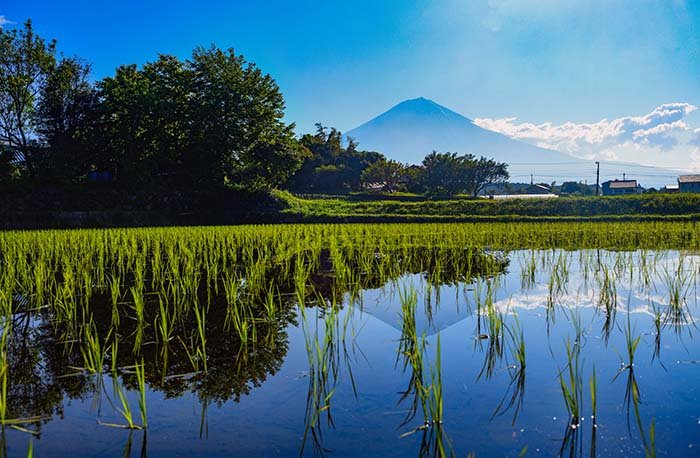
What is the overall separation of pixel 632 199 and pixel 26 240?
24.1 m

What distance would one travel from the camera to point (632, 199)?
23.7 metres

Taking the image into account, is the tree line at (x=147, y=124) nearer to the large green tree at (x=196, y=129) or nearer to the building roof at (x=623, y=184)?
the large green tree at (x=196, y=129)

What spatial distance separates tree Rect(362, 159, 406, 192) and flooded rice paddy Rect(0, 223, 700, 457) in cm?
4114

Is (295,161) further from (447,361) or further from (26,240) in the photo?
(447,361)

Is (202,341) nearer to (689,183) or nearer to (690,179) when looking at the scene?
(689,183)

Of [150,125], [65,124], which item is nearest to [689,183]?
[150,125]

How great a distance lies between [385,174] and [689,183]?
3214cm

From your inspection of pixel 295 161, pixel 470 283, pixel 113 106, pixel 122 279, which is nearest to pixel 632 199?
pixel 295 161

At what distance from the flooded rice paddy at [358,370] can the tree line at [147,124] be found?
1868 centimetres

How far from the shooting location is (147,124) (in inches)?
979

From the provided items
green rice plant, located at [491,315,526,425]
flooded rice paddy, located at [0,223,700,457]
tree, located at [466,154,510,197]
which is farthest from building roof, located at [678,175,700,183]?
green rice plant, located at [491,315,526,425]

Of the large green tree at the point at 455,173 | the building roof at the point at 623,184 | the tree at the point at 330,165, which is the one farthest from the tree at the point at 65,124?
the building roof at the point at 623,184

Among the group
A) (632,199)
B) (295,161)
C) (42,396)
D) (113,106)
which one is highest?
(113,106)

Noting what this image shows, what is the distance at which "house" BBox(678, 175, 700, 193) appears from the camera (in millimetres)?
51656
